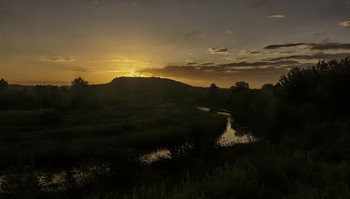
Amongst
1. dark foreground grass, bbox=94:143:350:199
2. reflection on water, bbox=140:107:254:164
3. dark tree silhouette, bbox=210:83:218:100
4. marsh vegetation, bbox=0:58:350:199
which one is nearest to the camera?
dark foreground grass, bbox=94:143:350:199

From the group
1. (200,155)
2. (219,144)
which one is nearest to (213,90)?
(219,144)

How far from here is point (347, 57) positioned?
29.1 meters

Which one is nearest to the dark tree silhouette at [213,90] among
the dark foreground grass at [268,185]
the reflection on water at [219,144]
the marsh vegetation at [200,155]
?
the marsh vegetation at [200,155]

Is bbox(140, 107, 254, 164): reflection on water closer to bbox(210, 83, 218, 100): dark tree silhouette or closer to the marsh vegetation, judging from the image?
the marsh vegetation

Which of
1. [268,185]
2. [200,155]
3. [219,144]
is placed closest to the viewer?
[268,185]

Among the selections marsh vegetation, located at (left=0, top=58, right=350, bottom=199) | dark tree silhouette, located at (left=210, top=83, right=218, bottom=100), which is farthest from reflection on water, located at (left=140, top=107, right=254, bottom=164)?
dark tree silhouette, located at (left=210, top=83, right=218, bottom=100)

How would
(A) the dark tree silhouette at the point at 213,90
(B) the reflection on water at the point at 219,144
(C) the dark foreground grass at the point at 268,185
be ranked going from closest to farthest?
(C) the dark foreground grass at the point at 268,185 → (B) the reflection on water at the point at 219,144 → (A) the dark tree silhouette at the point at 213,90

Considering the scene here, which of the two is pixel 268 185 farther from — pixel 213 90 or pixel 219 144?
pixel 213 90

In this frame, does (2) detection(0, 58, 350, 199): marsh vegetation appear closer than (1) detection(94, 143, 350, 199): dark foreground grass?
No

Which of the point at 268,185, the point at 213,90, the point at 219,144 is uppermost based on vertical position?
the point at 213,90

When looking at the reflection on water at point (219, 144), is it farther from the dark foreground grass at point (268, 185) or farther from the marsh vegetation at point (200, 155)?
the dark foreground grass at point (268, 185)

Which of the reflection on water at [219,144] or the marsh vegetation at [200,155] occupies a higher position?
the marsh vegetation at [200,155]

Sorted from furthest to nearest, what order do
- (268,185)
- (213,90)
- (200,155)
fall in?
(213,90)
(200,155)
(268,185)

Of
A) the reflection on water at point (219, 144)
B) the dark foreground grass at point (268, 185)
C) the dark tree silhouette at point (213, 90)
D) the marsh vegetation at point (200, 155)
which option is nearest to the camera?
the dark foreground grass at point (268, 185)
